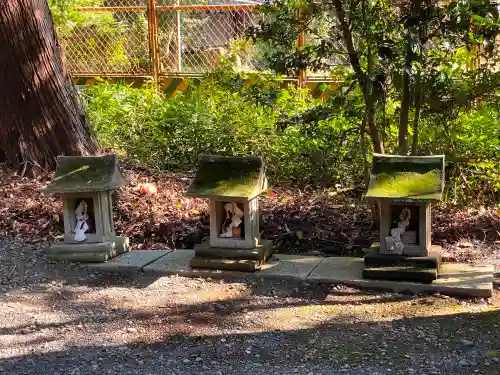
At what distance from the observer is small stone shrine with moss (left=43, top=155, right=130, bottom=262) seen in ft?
18.1

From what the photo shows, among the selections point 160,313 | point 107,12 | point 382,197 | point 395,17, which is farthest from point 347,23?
point 107,12

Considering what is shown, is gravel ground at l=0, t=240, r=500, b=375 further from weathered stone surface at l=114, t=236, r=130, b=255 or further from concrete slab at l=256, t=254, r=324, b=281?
weathered stone surface at l=114, t=236, r=130, b=255

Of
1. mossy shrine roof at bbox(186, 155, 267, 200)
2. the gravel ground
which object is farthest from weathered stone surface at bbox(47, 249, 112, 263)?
mossy shrine roof at bbox(186, 155, 267, 200)

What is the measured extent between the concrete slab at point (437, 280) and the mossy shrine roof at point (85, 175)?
70.3 inches

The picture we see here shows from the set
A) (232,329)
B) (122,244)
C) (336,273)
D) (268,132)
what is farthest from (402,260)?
(268,132)

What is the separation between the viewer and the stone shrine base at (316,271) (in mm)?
4676

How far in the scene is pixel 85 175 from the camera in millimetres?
5566

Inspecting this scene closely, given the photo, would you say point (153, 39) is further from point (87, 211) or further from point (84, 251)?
point (84, 251)

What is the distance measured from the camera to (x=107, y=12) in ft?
37.4

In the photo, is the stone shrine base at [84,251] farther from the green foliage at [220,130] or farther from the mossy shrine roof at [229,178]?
the green foliage at [220,130]

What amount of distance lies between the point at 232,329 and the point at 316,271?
3.57 feet

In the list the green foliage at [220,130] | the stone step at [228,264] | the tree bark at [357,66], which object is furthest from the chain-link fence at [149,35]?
the stone step at [228,264]

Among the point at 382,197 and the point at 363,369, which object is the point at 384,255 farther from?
the point at 363,369

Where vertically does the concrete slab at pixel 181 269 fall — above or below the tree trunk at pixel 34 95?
below
